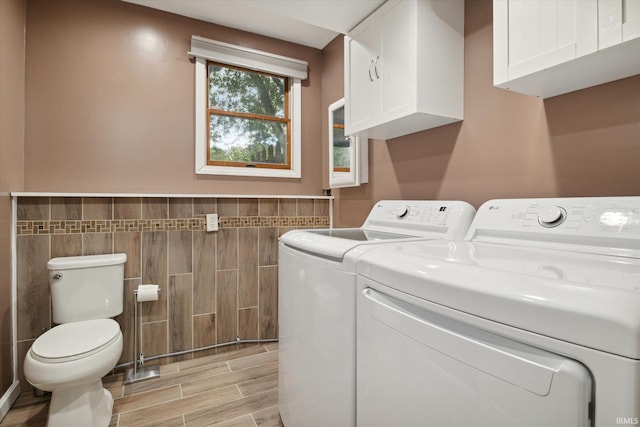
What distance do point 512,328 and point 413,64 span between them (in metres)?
1.31

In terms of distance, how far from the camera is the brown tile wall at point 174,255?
2004 millimetres

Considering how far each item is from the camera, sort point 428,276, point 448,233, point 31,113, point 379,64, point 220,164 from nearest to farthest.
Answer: point 428,276
point 448,233
point 379,64
point 31,113
point 220,164

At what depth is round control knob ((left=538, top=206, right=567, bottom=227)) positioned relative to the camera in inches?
41.6

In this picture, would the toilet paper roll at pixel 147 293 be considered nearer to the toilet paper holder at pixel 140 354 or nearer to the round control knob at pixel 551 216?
the toilet paper holder at pixel 140 354

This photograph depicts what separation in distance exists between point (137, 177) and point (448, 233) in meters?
2.12

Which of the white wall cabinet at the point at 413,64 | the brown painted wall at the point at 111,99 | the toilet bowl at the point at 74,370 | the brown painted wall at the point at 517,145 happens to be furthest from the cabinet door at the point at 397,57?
the toilet bowl at the point at 74,370

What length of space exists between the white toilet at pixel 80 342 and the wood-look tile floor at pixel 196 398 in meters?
0.18

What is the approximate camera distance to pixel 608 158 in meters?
1.11

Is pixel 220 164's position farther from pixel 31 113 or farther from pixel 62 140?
pixel 31 113

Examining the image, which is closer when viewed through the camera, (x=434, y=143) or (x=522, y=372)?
(x=522, y=372)

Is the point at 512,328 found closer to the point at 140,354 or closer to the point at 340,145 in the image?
the point at 340,145

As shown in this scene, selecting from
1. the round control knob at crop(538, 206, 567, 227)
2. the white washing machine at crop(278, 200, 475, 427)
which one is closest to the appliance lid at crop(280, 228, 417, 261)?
the white washing machine at crop(278, 200, 475, 427)

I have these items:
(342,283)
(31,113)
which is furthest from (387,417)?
(31,113)

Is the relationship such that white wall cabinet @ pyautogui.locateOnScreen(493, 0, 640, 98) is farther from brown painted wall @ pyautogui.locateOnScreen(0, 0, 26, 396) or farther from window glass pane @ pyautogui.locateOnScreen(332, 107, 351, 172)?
brown painted wall @ pyautogui.locateOnScreen(0, 0, 26, 396)
